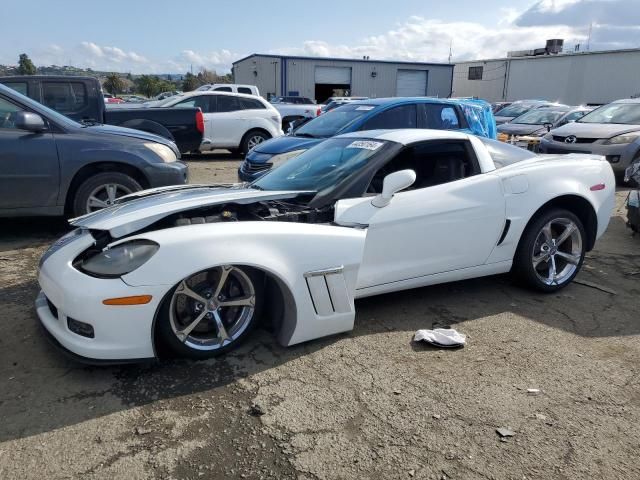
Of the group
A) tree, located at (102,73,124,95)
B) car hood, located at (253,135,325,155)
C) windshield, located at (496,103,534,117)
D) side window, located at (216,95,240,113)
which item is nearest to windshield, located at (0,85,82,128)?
car hood, located at (253,135,325,155)

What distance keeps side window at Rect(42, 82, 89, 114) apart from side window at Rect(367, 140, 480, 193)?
20.3 feet

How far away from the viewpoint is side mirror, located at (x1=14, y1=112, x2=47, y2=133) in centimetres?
491

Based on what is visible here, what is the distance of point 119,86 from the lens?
60094mm

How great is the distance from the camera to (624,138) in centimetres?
945

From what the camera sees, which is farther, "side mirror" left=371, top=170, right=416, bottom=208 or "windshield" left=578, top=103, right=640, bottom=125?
"windshield" left=578, top=103, right=640, bottom=125

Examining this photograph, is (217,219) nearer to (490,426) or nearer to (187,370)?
(187,370)

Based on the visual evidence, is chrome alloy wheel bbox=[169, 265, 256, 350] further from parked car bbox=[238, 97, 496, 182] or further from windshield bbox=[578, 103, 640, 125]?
windshield bbox=[578, 103, 640, 125]

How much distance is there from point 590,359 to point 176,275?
261 centimetres

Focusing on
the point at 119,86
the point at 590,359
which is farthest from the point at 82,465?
the point at 119,86

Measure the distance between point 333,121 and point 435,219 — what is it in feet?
15.6

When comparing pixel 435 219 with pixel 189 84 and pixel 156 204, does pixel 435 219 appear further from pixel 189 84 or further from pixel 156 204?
pixel 189 84

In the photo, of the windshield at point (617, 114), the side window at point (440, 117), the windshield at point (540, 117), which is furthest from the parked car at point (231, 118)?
the windshield at point (617, 114)

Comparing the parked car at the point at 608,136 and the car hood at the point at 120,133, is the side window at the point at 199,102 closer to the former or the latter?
the car hood at the point at 120,133

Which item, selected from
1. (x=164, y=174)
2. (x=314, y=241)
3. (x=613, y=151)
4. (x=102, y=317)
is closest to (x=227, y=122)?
(x=164, y=174)
